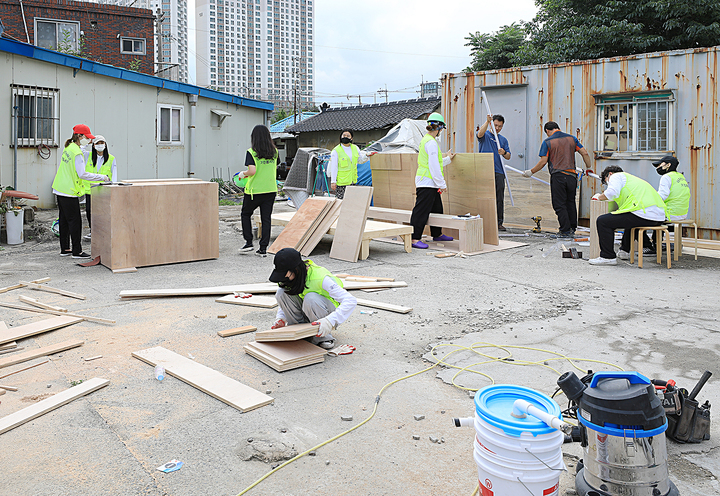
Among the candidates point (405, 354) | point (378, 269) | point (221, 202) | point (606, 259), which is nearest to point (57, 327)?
point (405, 354)

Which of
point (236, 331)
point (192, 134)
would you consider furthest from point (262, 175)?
point (192, 134)

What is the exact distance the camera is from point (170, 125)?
1867 cm

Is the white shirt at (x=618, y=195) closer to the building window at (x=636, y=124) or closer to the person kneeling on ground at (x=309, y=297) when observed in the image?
the building window at (x=636, y=124)

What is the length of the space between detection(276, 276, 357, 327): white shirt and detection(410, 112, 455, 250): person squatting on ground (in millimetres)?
5314

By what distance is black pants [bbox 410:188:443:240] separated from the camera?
388 inches

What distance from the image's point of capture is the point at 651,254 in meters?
9.35

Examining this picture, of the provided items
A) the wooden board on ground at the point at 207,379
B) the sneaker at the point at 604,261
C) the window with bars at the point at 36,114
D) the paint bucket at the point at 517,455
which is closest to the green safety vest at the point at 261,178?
the wooden board on ground at the point at 207,379

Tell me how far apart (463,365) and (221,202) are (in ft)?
51.5

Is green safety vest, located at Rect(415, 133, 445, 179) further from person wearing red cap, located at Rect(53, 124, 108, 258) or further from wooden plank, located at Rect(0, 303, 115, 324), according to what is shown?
wooden plank, located at Rect(0, 303, 115, 324)

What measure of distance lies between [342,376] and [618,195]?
5.84 m

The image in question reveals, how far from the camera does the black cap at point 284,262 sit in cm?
445

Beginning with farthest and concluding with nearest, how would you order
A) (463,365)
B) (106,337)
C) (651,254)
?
(651,254) → (106,337) → (463,365)

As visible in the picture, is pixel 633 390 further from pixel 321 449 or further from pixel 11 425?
pixel 11 425

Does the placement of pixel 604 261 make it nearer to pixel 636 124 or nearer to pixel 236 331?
pixel 636 124
